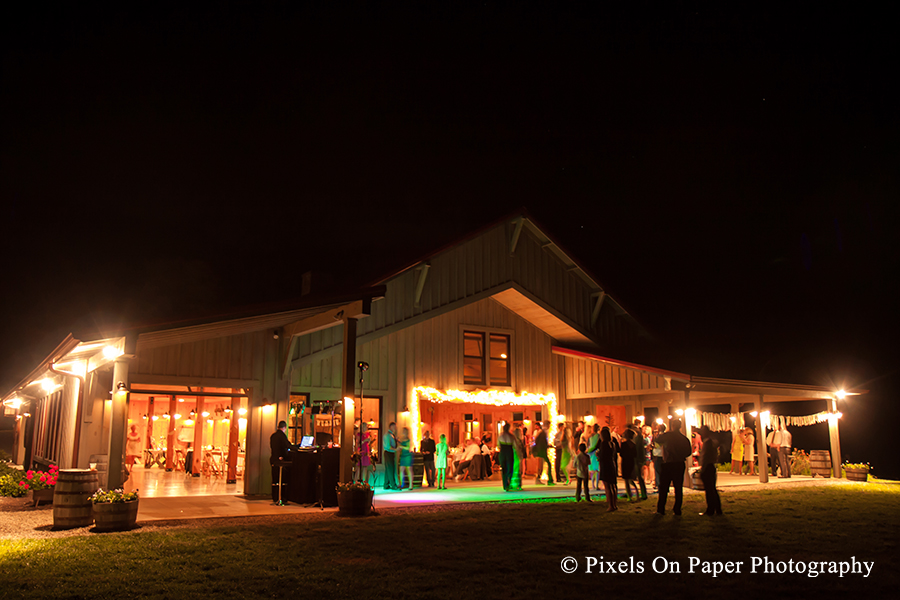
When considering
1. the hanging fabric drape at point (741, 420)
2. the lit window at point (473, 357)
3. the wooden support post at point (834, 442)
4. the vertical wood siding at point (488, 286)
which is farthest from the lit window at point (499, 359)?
the wooden support post at point (834, 442)

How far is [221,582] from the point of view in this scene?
5867 mm

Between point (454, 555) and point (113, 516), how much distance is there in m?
4.84

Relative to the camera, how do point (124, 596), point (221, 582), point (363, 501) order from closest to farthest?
point (124, 596) < point (221, 582) < point (363, 501)

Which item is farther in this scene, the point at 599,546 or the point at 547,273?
the point at 547,273

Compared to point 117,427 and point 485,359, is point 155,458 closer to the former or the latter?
point 485,359

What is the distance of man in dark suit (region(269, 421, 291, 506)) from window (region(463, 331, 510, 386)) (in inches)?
302

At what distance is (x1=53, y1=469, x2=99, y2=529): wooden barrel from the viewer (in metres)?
8.79

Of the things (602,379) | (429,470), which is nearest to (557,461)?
(602,379)

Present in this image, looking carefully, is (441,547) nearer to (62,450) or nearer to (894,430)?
(62,450)

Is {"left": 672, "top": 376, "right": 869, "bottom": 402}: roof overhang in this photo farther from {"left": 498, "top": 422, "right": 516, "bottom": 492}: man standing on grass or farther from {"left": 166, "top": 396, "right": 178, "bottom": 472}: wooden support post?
{"left": 166, "top": 396, "right": 178, "bottom": 472}: wooden support post

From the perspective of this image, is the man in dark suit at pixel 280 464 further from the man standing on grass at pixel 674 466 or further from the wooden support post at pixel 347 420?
the man standing on grass at pixel 674 466

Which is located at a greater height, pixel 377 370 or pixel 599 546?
pixel 377 370

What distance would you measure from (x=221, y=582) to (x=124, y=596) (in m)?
0.82

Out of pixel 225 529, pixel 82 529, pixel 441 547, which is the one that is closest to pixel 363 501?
pixel 225 529
